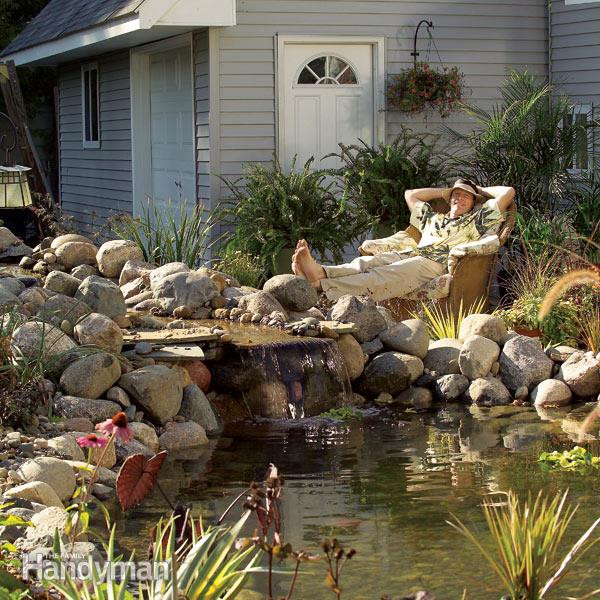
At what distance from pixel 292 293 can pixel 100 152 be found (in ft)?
24.3

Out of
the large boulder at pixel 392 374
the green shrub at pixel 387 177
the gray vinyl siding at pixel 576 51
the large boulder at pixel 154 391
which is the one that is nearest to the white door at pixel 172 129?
the green shrub at pixel 387 177

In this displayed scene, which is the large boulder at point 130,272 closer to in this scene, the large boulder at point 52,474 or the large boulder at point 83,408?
the large boulder at point 83,408

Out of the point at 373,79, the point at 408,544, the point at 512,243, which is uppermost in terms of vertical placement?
the point at 373,79

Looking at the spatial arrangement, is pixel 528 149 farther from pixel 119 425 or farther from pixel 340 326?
pixel 119 425

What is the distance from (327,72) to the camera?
12.4m

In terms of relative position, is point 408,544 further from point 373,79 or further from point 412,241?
point 373,79

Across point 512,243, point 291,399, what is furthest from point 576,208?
point 291,399

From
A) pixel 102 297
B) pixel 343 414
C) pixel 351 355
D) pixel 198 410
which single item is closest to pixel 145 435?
pixel 198 410

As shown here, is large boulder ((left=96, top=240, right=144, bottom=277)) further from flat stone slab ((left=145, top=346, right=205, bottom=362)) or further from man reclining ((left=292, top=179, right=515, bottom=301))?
flat stone slab ((left=145, top=346, right=205, bottom=362))

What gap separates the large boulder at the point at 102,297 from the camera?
848 centimetres

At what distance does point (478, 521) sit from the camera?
18.0 feet

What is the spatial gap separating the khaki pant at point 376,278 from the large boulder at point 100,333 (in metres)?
2.57

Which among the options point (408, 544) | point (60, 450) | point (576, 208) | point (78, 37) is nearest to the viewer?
point (408, 544)

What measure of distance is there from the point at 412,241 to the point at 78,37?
16.6 feet
